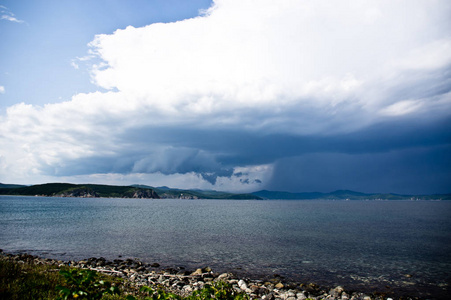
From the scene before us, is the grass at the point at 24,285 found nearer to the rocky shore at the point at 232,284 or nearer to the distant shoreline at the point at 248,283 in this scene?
the rocky shore at the point at 232,284

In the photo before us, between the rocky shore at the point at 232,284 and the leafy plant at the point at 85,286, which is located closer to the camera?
the leafy plant at the point at 85,286

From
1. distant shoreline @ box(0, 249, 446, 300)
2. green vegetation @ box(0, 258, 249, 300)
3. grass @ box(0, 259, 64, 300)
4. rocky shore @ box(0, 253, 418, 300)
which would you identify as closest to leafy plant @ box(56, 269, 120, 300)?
green vegetation @ box(0, 258, 249, 300)

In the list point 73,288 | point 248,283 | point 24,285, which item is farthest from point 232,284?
point 24,285

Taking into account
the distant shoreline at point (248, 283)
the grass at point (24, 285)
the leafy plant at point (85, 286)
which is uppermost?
the leafy plant at point (85, 286)

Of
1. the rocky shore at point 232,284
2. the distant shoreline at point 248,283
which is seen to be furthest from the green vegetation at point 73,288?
the distant shoreline at point 248,283

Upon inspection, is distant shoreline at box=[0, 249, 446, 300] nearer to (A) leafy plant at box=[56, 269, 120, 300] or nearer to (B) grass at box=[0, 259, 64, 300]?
(B) grass at box=[0, 259, 64, 300]

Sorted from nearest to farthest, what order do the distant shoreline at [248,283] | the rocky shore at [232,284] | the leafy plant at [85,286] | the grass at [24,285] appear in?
the leafy plant at [85,286] → the grass at [24,285] → the rocky shore at [232,284] → the distant shoreline at [248,283]

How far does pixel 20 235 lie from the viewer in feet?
181

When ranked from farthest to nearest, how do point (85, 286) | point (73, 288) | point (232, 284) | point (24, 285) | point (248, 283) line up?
point (248, 283), point (232, 284), point (24, 285), point (85, 286), point (73, 288)

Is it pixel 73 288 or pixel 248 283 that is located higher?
pixel 73 288

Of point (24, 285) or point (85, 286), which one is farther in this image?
point (24, 285)

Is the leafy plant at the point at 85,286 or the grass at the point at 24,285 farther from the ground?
the leafy plant at the point at 85,286

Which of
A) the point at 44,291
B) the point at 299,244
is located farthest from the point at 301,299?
the point at 299,244

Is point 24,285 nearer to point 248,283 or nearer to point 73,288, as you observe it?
point 73,288
